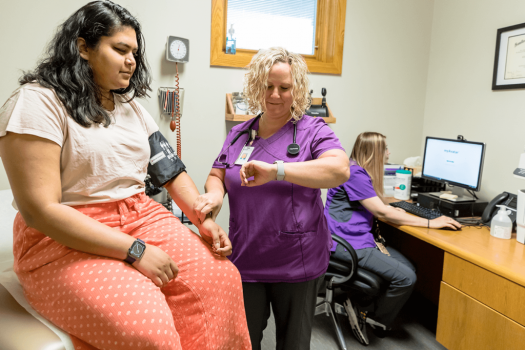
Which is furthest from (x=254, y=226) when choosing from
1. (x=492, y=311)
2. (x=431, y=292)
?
(x=431, y=292)

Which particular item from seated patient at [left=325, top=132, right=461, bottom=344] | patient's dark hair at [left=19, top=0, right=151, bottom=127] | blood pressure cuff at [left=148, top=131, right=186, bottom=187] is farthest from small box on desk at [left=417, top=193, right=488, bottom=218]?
patient's dark hair at [left=19, top=0, right=151, bottom=127]

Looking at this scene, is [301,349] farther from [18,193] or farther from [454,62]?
[454,62]

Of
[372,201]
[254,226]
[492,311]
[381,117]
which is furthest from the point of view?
[381,117]

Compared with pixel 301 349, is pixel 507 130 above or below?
above

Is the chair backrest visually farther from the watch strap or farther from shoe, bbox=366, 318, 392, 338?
the watch strap

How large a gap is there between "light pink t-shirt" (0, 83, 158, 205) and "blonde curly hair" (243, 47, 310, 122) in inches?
19.9

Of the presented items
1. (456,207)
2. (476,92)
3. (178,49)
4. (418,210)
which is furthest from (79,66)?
(476,92)

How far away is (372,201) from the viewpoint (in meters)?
2.27

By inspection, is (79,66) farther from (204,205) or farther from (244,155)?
(244,155)

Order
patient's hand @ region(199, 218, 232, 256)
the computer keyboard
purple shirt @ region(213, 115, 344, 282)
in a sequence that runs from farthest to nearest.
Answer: the computer keyboard
purple shirt @ region(213, 115, 344, 282)
patient's hand @ region(199, 218, 232, 256)

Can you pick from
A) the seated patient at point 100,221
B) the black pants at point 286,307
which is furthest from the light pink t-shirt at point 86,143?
the black pants at point 286,307

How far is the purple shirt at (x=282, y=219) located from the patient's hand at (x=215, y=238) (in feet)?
0.76

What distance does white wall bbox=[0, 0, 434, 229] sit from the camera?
224cm

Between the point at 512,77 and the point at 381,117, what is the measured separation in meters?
0.97
